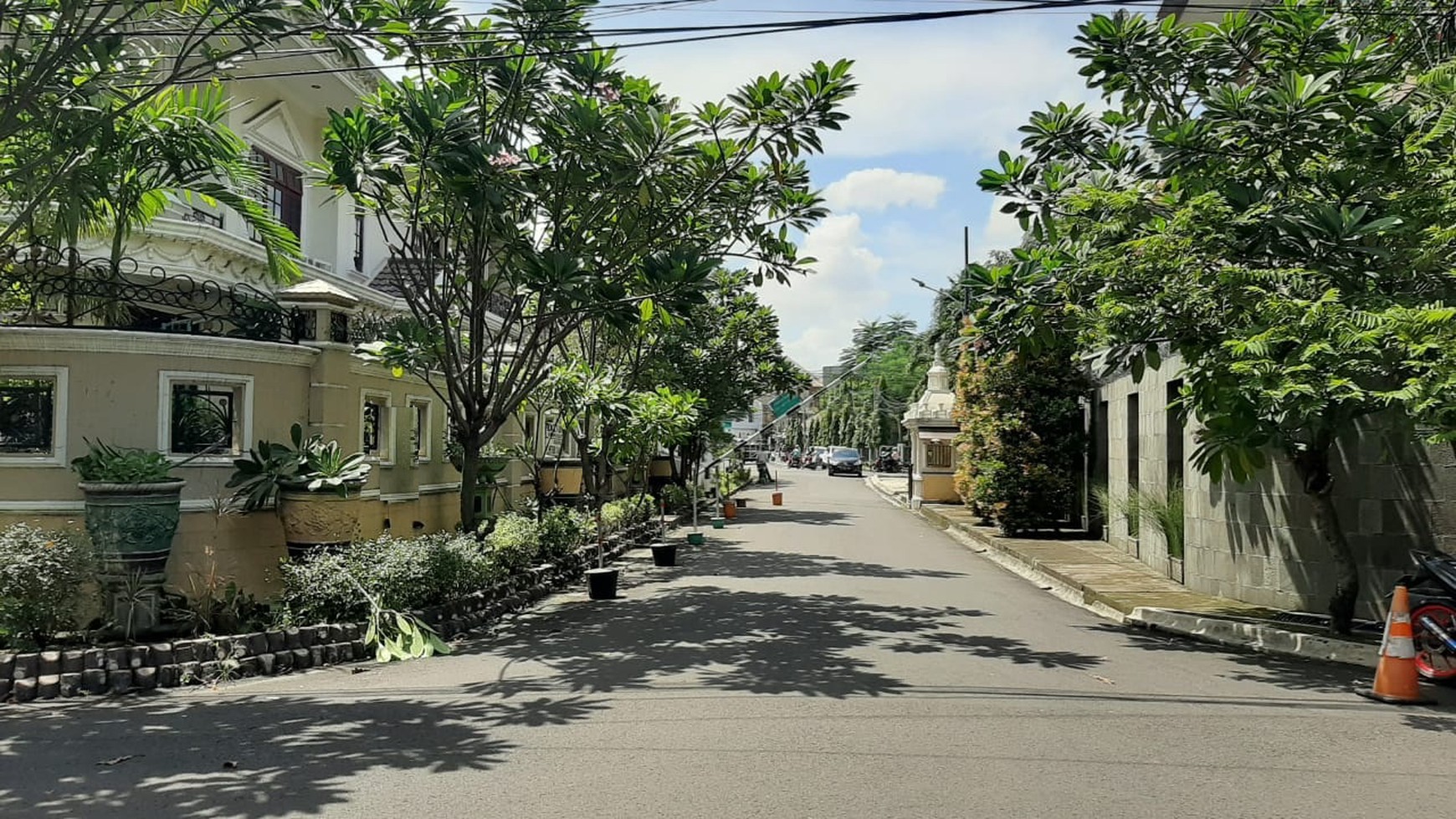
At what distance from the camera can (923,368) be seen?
224 ft

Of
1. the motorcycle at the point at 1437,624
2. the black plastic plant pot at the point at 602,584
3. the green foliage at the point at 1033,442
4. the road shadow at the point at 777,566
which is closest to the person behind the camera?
the motorcycle at the point at 1437,624

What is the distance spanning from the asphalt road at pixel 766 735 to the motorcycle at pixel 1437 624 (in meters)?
0.70

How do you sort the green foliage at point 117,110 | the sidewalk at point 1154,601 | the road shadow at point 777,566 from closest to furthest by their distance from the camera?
the green foliage at point 117,110, the sidewalk at point 1154,601, the road shadow at point 777,566

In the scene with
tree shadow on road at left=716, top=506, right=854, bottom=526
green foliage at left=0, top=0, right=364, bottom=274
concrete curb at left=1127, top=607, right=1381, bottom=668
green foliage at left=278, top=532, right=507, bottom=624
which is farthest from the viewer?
tree shadow on road at left=716, top=506, right=854, bottom=526

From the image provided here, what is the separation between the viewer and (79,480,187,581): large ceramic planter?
9.06 metres

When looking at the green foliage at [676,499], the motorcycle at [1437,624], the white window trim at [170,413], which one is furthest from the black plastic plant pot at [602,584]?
the green foliage at [676,499]

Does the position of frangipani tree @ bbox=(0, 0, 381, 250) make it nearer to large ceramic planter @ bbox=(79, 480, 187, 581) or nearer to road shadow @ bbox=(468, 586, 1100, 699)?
large ceramic planter @ bbox=(79, 480, 187, 581)

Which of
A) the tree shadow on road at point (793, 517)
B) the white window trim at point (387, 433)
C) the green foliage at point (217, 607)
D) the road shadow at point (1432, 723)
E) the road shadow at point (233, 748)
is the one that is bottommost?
the road shadow at point (233, 748)

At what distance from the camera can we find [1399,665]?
7469 mm

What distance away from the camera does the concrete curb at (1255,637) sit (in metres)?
8.92

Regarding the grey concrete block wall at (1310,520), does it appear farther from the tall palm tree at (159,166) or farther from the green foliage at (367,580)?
the tall palm tree at (159,166)

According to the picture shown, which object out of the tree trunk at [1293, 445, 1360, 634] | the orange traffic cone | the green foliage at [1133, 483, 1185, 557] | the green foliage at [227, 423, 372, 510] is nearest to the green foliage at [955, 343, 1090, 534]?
the green foliage at [1133, 483, 1185, 557]

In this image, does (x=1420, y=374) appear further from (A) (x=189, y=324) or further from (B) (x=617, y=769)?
(A) (x=189, y=324)

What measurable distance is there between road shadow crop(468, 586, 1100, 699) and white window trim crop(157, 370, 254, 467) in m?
3.50
